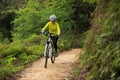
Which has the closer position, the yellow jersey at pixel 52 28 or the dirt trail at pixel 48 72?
the dirt trail at pixel 48 72

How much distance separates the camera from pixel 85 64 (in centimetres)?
1038

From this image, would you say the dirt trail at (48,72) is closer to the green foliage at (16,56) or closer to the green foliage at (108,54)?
the green foliage at (16,56)

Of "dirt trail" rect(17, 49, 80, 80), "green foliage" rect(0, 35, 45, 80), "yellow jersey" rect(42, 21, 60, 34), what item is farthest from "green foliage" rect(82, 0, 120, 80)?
"green foliage" rect(0, 35, 45, 80)

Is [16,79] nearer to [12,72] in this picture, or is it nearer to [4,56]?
→ [12,72]

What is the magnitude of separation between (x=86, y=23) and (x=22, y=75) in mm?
18312

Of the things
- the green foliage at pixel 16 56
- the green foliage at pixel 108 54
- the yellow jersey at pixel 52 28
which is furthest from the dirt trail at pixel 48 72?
the yellow jersey at pixel 52 28

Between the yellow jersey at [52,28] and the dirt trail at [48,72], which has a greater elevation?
the yellow jersey at [52,28]

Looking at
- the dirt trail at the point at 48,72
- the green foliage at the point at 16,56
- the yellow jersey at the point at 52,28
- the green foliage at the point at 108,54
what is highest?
the green foliage at the point at 108,54

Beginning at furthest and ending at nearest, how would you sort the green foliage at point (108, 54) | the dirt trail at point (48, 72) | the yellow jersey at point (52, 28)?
1. the yellow jersey at point (52, 28)
2. the dirt trail at point (48, 72)
3. the green foliage at point (108, 54)

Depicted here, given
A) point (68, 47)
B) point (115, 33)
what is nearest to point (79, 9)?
point (68, 47)

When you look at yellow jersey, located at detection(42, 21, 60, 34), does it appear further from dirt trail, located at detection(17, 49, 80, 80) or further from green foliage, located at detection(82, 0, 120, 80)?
green foliage, located at detection(82, 0, 120, 80)

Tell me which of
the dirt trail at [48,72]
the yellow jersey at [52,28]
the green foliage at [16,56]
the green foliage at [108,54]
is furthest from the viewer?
the yellow jersey at [52,28]

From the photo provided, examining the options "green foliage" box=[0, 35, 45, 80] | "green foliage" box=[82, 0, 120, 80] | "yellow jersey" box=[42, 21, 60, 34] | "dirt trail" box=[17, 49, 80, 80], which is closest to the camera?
"green foliage" box=[82, 0, 120, 80]

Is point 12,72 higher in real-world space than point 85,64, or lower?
lower
